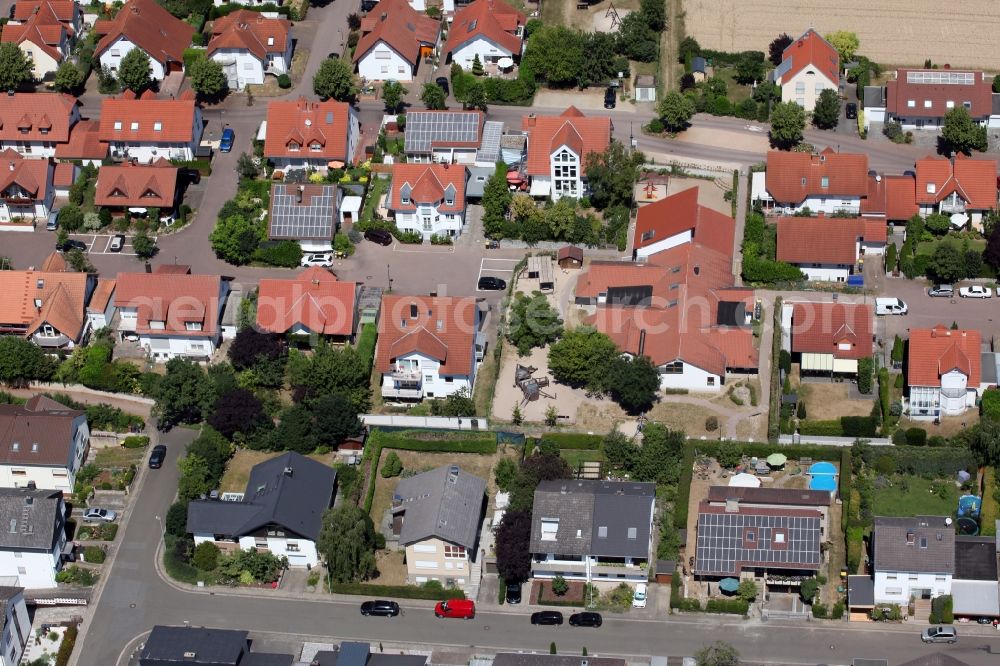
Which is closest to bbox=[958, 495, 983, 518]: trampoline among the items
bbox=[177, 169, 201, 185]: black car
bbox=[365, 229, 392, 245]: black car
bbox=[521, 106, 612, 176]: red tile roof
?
bbox=[521, 106, 612, 176]: red tile roof

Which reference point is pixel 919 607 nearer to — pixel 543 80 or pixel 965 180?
pixel 965 180

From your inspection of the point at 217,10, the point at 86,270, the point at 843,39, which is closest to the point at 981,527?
the point at 843,39

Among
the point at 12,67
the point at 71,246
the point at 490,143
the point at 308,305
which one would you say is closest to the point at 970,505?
the point at 308,305

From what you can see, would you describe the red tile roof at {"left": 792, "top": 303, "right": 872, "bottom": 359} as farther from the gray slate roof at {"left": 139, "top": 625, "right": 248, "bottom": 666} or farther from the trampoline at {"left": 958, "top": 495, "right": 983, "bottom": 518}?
the gray slate roof at {"left": 139, "top": 625, "right": 248, "bottom": 666}

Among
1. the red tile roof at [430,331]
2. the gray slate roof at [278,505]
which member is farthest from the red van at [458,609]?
the red tile roof at [430,331]

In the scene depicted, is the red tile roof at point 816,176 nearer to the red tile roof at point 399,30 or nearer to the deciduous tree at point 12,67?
the red tile roof at point 399,30

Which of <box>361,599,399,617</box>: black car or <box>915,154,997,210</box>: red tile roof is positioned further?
<box>915,154,997,210</box>: red tile roof

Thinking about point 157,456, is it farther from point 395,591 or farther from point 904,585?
point 904,585
